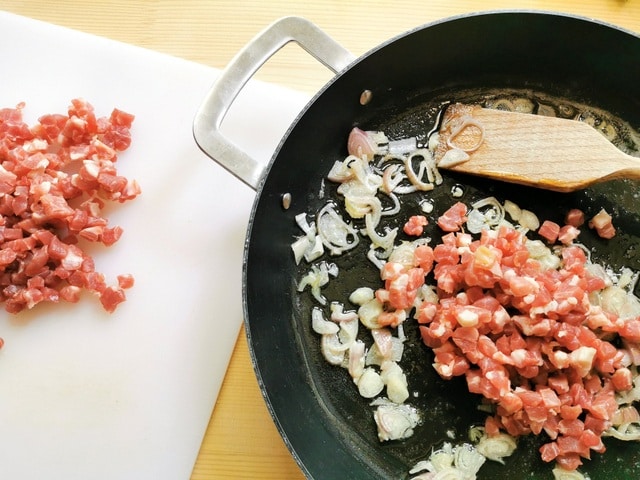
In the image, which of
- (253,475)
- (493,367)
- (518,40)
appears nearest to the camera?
(493,367)

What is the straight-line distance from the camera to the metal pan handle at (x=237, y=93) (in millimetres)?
1589

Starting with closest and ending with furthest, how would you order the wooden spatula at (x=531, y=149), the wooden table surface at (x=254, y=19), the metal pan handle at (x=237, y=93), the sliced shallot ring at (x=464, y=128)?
1. the metal pan handle at (x=237, y=93)
2. the wooden spatula at (x=531, y=149)
3. the sliced shallot ring at (x=464, y=128)
4. the wooden table surface at (x=254, y=19)

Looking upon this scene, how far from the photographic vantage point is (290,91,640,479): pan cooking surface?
1686mm

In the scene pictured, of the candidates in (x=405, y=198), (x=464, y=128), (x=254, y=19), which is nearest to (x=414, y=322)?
(x=405, y=198)

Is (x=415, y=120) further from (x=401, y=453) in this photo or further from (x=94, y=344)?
(x=94, y=344)

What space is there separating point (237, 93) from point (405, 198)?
0.60 meters

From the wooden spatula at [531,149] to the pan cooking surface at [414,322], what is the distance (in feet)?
0.26

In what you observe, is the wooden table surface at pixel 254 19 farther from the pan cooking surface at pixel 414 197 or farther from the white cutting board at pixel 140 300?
the pan cooking surface at pixel 414 197

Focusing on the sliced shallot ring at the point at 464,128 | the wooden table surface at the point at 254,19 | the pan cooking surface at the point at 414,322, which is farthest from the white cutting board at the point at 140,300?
the sliced shallot ring at the point at 464,128

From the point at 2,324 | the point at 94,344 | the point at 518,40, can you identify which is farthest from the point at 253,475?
the point at 518,40

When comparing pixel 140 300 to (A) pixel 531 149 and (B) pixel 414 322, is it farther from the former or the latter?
(A) pixel 531 149

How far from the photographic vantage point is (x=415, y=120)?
76.3 inches

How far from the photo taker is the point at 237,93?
1626mm

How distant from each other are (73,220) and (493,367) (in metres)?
1.25
